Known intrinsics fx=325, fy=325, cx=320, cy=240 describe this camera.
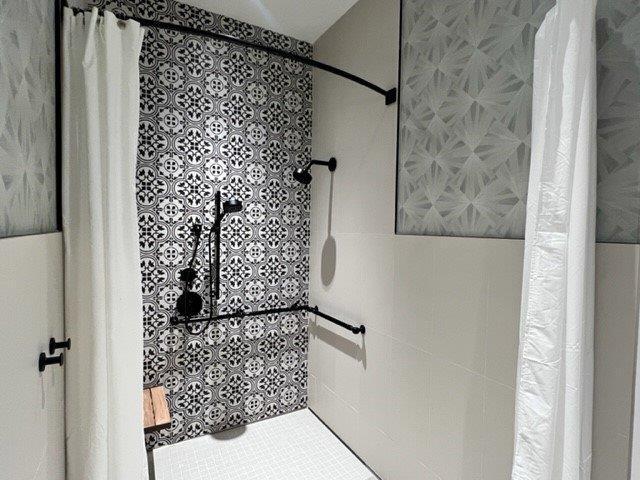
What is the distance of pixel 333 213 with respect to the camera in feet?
6.03

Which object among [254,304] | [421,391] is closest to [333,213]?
[254,304]

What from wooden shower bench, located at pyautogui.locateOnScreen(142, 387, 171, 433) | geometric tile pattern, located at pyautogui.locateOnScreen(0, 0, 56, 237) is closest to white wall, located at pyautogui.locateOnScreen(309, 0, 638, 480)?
wooden shower bench, located at pyautogui.locateOnScreen(142, 387, 171, 433)

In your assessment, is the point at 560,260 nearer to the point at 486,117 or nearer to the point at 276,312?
the point at 486,117

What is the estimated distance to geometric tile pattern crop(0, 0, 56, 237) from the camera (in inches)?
24.5

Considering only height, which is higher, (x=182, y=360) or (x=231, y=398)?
(x=182, y=360)

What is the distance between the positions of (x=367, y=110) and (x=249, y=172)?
2.41ft

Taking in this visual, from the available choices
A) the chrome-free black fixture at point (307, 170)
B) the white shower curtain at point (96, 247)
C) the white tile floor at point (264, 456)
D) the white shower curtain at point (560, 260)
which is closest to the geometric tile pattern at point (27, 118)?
the white shower curtain at point (96, 247)

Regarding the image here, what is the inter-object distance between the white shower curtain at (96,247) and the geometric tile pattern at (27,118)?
0.20ft

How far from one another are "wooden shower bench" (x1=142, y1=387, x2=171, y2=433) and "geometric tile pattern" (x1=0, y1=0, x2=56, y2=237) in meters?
0.94

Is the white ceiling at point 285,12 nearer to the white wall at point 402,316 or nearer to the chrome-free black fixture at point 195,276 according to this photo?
the white wall at point 402,316

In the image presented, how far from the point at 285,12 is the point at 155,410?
6.89ft

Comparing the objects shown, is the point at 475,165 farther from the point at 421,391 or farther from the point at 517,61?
the point at 421,391

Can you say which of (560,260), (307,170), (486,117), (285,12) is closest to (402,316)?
(560,260)

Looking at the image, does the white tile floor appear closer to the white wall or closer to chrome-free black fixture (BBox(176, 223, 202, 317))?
the white wall
